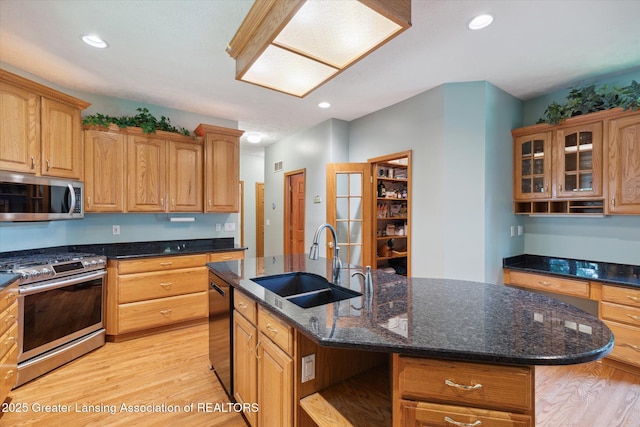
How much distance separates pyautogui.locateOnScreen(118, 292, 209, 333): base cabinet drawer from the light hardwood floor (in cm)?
28

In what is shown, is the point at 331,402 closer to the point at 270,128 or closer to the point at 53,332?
the point at 53,332

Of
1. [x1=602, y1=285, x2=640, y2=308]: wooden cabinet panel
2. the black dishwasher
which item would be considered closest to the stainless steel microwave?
the black dishwasher

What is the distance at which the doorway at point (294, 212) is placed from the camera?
4.99 m

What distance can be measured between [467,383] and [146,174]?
12.1ft

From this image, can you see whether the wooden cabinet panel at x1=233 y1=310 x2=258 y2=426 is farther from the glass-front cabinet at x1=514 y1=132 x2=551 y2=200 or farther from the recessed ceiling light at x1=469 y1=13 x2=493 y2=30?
the glass-front cabinet at x1=514 y1=132 x2=551 y2=200

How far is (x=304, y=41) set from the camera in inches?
60.7

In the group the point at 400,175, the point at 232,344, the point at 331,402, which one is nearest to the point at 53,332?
the point at 232,344

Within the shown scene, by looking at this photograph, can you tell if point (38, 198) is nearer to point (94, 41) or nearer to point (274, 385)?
point (94, 41)

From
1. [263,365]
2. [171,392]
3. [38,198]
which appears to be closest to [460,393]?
[263,365]

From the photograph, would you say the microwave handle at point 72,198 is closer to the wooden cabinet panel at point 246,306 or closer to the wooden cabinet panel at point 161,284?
the wooden cabinet panel at point 161,284

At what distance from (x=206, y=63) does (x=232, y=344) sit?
246 cm

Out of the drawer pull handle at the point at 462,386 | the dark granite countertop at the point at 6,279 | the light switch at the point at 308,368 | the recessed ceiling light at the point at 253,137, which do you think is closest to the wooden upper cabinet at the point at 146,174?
the dark granite countertop at the point at 6,279

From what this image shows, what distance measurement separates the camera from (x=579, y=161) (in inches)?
112

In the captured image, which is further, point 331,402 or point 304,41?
point 304,41
